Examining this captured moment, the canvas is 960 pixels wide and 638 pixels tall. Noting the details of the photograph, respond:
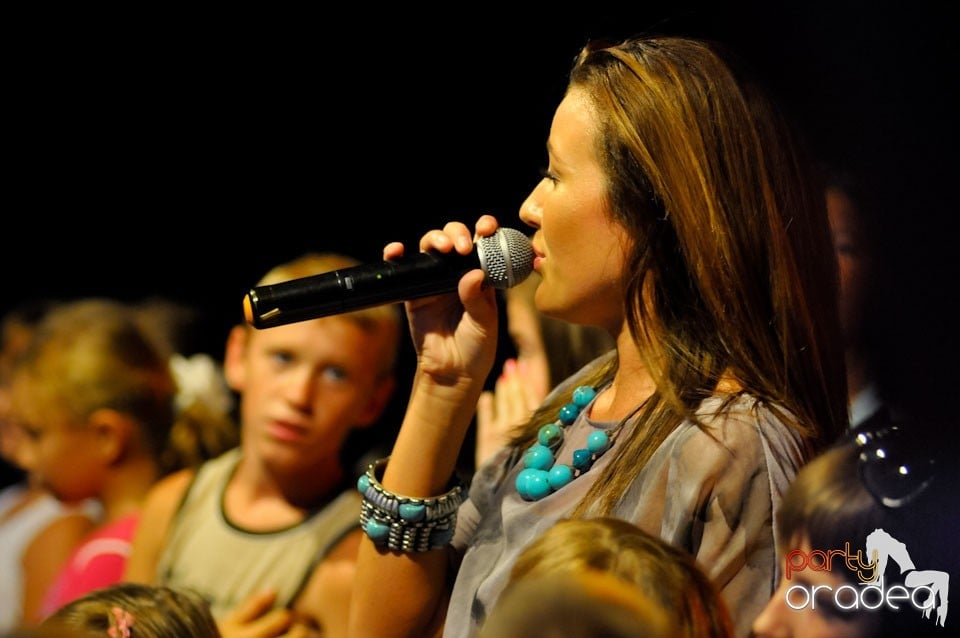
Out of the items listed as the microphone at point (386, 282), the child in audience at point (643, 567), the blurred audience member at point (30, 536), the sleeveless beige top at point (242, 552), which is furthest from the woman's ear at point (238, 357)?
the child in audience at point (643, 567)

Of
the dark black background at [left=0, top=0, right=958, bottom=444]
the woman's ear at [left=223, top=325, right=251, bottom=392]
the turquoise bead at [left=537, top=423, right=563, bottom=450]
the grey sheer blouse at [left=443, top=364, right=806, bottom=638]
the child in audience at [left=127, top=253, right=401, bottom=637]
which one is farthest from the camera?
the woman's ear at [left=223, top=325, right=251, bottom=392]

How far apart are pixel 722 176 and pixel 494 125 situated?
3.56ft

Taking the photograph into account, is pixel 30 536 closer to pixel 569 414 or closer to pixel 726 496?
pixel 569 414

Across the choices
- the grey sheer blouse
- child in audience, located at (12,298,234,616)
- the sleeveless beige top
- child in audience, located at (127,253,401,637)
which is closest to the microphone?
the grey sheer blouse

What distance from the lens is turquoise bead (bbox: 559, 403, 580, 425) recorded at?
1.44 metres

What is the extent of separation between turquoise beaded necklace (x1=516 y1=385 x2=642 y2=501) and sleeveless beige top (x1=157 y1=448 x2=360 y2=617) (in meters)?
0.71

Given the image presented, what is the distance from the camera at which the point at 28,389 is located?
257 centimetres

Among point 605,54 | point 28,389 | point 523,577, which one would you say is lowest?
point 28,389

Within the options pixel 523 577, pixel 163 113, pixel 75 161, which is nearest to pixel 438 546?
pixel 523 577

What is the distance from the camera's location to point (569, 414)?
1.44m

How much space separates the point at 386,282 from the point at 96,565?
124 centimetres

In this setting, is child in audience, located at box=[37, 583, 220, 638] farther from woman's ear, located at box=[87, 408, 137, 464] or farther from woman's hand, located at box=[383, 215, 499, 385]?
woman's ear, located at box=[87, 408, 137, 464]

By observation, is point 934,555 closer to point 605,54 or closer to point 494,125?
point 605,54

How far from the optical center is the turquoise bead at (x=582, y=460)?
132 cm
